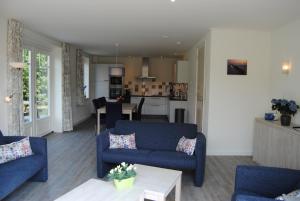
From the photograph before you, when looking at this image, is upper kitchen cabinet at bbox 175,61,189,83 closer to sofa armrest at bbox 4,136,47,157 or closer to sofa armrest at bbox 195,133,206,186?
sofa armrest at bbox 195,133,206,186

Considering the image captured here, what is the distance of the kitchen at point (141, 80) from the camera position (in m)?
10.3

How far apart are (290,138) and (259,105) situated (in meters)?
1.61

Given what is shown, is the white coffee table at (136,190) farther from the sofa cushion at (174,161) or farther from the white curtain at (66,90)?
the white curtain at (66,90)

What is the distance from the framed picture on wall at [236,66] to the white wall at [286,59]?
0.56m

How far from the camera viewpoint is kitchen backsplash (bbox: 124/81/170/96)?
1075 centimetres

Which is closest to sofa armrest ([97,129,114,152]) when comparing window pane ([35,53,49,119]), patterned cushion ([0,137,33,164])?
patterned cushion ([0,137,33,164])

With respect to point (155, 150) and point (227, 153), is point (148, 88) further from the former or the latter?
point (155, 150)

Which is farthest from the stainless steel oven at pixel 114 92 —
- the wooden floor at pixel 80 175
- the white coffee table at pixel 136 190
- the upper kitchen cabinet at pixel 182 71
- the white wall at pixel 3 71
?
the white coffee table at pixel 136 190

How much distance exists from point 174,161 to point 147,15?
7.54 feet

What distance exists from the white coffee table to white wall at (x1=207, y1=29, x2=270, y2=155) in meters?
2.54

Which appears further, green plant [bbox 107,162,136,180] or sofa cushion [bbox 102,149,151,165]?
sofa cushion [bbox 102,149,151,165]

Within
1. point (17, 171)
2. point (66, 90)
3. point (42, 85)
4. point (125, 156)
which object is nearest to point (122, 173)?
point (125, 156)

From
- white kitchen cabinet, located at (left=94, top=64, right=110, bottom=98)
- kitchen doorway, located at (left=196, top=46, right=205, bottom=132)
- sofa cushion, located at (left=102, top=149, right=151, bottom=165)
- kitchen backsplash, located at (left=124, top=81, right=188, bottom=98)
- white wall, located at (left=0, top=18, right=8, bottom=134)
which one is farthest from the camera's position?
kitchen backsplash, located at (left=124, top=81, right=188, bottom=98)

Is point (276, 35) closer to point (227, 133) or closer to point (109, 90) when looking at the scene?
point (227, 133)
